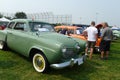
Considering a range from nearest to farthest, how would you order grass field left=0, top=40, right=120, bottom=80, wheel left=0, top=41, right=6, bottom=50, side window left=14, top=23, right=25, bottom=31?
grass field left=0, top=40, right=120, bottom=80, side window left=14, top=23, right=25, bottom=31, wheel left=0, top=41, right=6, bottom=50

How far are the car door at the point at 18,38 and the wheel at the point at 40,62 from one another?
1.84 feet

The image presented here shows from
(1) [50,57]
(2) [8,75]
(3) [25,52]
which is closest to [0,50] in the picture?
(3) [25,52]


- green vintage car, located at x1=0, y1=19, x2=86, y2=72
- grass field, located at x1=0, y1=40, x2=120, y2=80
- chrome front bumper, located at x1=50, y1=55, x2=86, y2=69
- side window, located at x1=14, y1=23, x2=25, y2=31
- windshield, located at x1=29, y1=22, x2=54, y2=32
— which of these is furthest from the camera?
side window, located at x1=14, y1=23, x2=25, y2=31

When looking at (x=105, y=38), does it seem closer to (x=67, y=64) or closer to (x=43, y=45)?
(x=67, y=64)

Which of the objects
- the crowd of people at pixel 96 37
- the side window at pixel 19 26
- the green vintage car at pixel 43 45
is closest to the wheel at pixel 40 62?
the green vintage car at pixel 43 45

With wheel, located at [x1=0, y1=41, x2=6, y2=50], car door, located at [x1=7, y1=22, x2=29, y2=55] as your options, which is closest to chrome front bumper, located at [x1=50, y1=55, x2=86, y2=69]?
car door, located at [x1=7, y1=22, x2=29, y2=55]

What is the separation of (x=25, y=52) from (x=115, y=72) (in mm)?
3291

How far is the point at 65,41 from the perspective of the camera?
662cm

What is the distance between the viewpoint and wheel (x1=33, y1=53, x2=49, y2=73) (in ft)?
21.1

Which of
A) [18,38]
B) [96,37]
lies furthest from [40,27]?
[96,37]

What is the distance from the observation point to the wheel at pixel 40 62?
6442 mm

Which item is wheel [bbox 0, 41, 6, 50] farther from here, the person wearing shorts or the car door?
the person wearing shorts

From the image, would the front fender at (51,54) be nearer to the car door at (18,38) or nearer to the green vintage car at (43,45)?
the green vintage car at (43,45)

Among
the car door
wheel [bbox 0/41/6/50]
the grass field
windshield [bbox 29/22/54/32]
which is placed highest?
windshield [bbox 29/22/54/32]
